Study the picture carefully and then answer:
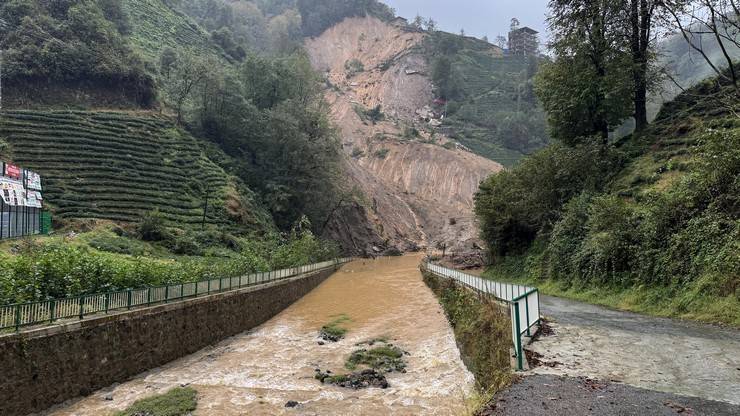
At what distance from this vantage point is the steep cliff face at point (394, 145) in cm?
8425

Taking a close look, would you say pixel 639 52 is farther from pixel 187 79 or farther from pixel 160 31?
pixel 160 31

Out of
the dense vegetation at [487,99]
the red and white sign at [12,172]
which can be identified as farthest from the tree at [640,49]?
the dense vegetation at [487,99]

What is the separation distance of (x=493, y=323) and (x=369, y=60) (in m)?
152

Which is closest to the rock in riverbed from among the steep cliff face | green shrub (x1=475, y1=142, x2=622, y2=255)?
green shrub (x1=475, y1=142, x2=622, y2=255)

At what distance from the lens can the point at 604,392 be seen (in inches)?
291

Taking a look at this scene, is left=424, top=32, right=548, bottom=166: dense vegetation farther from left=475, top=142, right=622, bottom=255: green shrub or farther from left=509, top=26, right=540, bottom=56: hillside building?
left=475, top=142, right=622, bottom=255: green shrub

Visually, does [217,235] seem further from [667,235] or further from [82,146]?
[667,235]

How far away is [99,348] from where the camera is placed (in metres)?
12.5

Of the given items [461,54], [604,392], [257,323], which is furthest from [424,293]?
[461,54]

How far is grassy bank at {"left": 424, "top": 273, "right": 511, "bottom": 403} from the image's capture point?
955 centimetres

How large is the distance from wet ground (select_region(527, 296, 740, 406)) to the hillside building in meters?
188

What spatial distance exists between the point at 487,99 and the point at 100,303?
5740 inches

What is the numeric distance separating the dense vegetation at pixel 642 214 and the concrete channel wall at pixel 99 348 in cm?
1686

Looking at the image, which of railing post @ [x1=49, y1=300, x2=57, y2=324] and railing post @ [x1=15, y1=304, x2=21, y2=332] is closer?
railing post @ [x1=15, y1=304, x2=21, y2=332]
